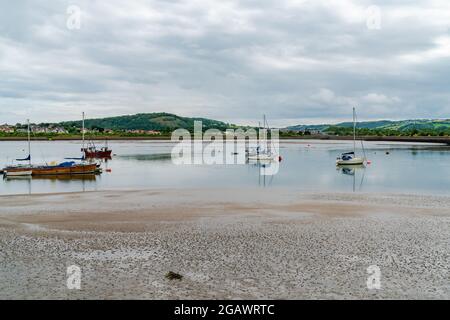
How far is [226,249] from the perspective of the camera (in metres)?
16.8

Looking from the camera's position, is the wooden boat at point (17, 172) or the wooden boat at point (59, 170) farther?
the wooden boat at point (59, 170)

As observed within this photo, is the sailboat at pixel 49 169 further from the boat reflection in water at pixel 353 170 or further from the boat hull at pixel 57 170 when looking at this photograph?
the boat reflection in water at pixel 353 170

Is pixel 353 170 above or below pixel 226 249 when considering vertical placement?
above

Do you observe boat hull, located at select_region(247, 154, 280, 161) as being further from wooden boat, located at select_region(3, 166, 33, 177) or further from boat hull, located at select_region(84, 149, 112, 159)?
wooden boat, located at select_region(3, 166, 33, 177)

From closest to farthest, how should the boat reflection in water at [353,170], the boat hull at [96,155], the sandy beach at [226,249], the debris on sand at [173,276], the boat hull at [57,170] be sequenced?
the sandy beach at [226,249] < the debris on sand at [173,276] < the boat reflection in water at [353,170] < the boat hull at [57,170] < the boat hull at [96,155]

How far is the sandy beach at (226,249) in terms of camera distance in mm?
12758

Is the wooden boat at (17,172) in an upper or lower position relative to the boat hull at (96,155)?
lower

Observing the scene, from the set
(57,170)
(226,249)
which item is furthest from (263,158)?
(226,249)

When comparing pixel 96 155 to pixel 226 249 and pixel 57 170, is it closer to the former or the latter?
pixel 57 170

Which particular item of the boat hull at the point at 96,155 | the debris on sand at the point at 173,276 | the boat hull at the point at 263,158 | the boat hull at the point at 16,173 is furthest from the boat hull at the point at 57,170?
the debris on sand at the point at 173,276
